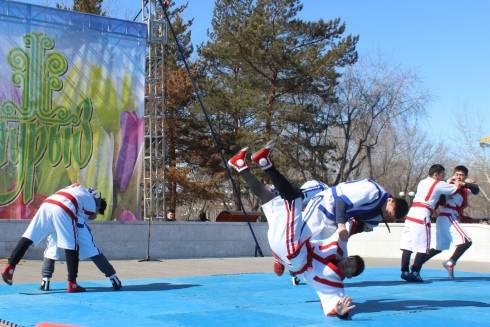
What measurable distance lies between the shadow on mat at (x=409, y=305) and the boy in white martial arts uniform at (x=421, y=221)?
7.61ft

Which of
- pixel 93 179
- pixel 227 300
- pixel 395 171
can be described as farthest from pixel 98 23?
pixel 395 171

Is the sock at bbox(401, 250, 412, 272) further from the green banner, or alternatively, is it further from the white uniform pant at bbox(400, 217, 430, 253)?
the green banner

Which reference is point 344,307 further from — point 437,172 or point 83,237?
point 437,172

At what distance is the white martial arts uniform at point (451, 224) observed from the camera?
34.2 ft

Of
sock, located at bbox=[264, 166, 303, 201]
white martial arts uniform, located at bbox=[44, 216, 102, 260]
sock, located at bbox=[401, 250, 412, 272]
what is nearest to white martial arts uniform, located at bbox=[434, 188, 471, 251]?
sock, located at bbox=[401, 250, 412, 272]

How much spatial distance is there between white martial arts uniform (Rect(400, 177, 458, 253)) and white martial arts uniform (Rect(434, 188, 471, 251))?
1.09ft

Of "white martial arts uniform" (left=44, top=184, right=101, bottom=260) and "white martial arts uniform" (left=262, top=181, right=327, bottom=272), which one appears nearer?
"white martial arts uniform" (left=262, top=181, right=327, bottom=272)

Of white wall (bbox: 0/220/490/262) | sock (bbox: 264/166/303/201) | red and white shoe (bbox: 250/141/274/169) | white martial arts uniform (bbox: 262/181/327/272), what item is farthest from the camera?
white wall (bbox: 0/220/490/262)

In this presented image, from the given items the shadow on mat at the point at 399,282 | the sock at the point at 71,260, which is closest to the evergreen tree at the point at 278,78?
the shadow on mat at the point at 399,282

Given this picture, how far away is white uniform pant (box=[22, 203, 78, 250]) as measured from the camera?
855 centimetres

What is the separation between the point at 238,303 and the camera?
7617mm

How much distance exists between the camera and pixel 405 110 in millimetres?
39438

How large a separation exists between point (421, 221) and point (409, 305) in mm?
2907

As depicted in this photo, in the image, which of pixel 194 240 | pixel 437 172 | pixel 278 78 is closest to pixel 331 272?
pixel 437 172
